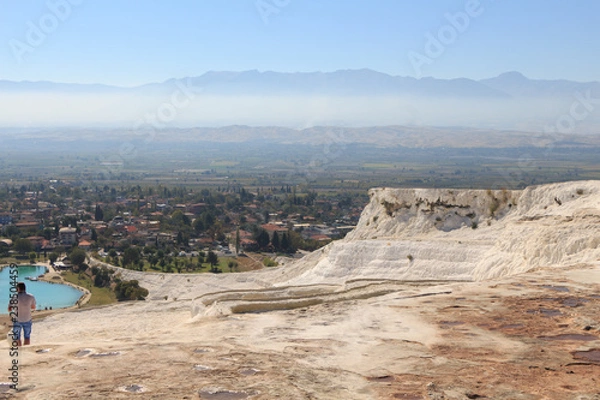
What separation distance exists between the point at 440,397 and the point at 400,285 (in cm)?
1123

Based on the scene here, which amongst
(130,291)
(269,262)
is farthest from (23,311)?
(269,262)

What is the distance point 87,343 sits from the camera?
11695mm

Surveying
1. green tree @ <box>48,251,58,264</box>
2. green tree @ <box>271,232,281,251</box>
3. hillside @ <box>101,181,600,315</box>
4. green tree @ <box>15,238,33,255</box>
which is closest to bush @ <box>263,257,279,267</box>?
green tree @ <box>271,232,281,251</box>

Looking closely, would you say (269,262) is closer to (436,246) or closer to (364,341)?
(436,246)

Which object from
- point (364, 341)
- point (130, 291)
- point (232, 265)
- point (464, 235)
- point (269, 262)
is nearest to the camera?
point (364, 341)

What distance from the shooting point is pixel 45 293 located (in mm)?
46031

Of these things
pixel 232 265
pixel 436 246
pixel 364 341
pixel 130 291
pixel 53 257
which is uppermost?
pixel 364 341

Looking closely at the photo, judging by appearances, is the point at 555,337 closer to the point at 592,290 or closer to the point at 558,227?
the point at 592,290

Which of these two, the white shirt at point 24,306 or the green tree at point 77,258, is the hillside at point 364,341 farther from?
the green tree at point 77,258

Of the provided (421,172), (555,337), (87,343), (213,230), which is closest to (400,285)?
(555,337)

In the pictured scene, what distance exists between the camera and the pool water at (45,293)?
41.7 metres

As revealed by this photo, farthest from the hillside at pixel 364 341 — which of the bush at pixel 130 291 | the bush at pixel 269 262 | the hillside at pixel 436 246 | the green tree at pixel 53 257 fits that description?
the green tree at pixel 53 257

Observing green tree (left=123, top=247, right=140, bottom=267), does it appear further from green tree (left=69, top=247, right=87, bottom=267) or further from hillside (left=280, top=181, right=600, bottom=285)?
hillside (left=280, top=181, right=600, bottom=285)

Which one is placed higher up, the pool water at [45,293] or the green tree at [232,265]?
the green tree at [232,265]
